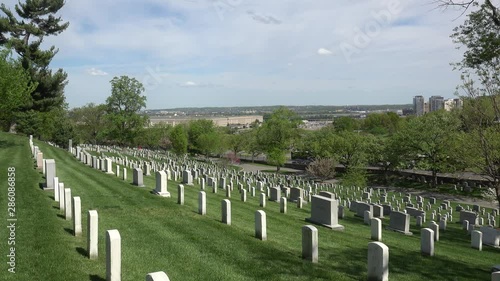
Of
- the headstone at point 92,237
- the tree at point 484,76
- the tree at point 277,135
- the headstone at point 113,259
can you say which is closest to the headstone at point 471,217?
the tree at point 484,76

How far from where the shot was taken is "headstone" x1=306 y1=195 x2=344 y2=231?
13.8 metres

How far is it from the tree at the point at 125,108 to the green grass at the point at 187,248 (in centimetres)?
4557

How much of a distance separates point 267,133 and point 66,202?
169ft

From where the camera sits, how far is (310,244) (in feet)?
27.1

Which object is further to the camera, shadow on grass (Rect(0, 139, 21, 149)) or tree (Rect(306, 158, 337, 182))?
tree (Rect(306, 158, 337, 182))

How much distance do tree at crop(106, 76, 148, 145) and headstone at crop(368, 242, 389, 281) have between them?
54874 mm

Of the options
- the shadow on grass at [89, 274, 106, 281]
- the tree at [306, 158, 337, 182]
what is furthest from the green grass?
the tree at [306, 158, 337, 182]

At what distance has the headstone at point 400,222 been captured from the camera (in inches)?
650

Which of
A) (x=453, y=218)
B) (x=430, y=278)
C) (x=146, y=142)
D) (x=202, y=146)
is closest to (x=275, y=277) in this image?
(x=430, y=278)

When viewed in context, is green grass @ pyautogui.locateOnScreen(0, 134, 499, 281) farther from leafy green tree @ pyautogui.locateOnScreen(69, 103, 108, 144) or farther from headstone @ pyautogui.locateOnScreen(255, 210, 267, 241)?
leafy green tree @ pyautogui.locateOnScreen(69, 103, 108, 144)

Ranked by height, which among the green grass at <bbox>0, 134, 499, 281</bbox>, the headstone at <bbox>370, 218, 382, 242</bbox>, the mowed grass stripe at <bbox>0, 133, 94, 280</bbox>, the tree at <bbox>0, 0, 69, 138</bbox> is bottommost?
the headstone at <bbox>370, 218, 382, 242</bbox>

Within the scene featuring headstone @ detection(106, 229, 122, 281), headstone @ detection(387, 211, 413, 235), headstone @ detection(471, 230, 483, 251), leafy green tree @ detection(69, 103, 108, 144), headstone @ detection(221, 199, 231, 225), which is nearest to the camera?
headstone @ detection(106, 229, 122, 281)

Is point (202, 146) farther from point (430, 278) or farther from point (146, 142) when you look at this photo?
point (430, 278)

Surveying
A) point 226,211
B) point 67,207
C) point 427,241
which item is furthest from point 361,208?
point 67,207
